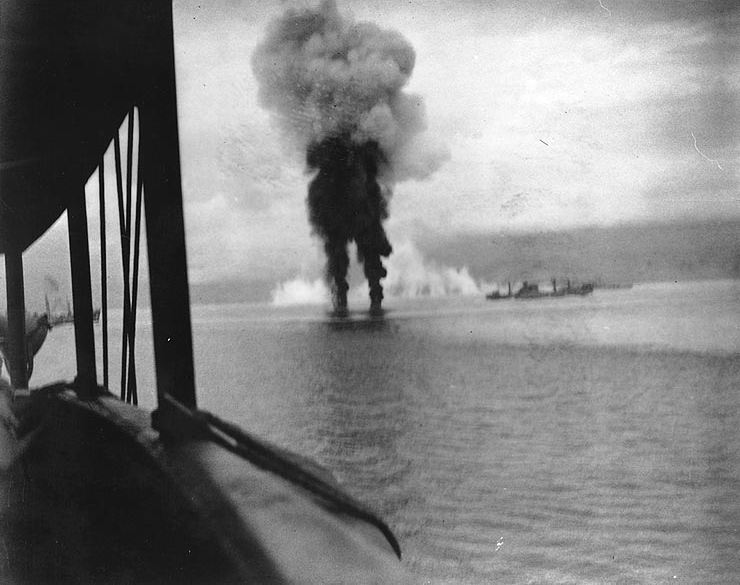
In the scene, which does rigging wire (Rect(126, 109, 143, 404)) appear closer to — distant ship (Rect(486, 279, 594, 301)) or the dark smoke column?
the dark smoke column

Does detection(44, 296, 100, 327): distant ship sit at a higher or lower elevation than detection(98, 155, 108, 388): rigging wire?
lower

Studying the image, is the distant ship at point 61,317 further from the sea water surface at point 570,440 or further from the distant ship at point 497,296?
the distant ship at point 497,296

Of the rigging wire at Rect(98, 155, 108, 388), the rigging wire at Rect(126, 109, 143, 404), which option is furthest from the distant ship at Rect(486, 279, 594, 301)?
the rigging wire at Rect(98, 155, 108, 388)

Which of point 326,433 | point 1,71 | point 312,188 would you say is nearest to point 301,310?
point 312,188

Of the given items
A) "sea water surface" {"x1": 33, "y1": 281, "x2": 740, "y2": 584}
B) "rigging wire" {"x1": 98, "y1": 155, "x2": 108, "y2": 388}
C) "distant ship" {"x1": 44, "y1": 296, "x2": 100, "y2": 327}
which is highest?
"rigging wire" {"x1": 98, "y1": 155, "x2": 108, "y2": 388}

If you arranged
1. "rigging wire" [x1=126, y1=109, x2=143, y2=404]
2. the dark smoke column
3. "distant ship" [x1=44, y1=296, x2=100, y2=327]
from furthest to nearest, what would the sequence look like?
"distant ship" [x1=44, y1=296, x2=100, y2=327] < "rigging wire" [x1=126, y1=109, x2=143, y2=404] < the dark smoke column

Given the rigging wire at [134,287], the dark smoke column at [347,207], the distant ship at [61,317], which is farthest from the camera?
the distant ship at [61,317]

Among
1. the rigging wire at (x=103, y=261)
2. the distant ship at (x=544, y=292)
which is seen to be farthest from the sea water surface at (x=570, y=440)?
the rigging wire at (x=103, y=261)
